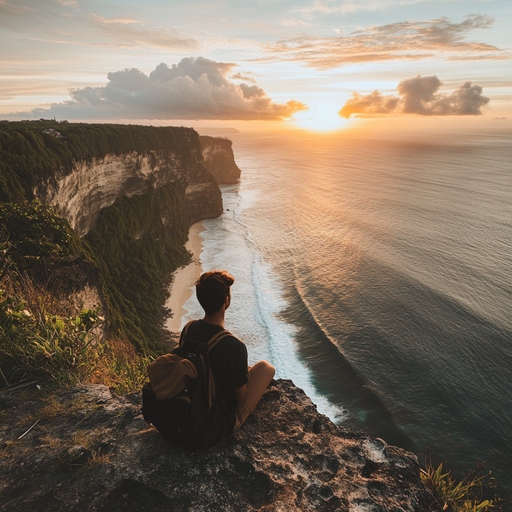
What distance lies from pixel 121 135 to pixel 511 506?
1625 inches

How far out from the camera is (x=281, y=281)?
33.1m

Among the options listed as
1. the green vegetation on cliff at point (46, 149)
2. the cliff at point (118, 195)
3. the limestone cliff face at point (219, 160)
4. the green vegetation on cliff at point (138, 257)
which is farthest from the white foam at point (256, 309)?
the limestone cliff face at point (219, 160)

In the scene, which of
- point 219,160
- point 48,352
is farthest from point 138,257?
point 219,160

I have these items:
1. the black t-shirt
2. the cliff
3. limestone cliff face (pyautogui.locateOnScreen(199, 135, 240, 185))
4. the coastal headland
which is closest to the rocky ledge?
the coastal headland

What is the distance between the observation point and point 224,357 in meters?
3.84

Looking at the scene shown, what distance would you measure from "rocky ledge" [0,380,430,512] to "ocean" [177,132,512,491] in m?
12.0

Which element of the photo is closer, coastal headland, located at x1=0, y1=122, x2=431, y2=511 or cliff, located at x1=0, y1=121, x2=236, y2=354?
coastal headland, located at x1=0, y1=122, x2=431, y2=511

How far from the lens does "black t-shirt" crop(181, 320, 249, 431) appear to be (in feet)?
12.6

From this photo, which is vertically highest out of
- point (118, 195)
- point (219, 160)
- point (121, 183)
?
point (121, 183)

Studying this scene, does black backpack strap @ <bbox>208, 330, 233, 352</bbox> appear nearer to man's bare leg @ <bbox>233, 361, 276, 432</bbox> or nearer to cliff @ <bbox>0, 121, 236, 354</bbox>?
man's bare leg @ <bbox>233, 361, 276, 432</bbox>

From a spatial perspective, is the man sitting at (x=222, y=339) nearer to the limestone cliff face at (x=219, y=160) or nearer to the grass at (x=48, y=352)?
the grass at (x=48, y=352)

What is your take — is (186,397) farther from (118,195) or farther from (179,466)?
(118,195)

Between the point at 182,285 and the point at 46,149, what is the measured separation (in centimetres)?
1684

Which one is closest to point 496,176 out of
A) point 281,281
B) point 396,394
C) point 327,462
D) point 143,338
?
point 281,281
